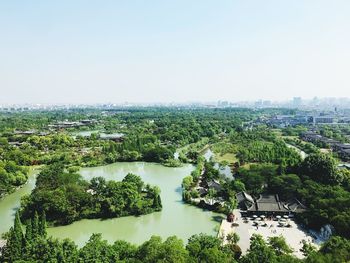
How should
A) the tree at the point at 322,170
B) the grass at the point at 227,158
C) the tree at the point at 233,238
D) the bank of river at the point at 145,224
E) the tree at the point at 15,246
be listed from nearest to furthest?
1. the tree at the point at 15,246
2. the tree at the point at 233,238
3. the bank of river at the point at 145,224
4. the tree at the point at 322,170
5. the grass at the point at 227,158

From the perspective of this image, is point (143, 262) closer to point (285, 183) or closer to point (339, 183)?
point (285, 183)

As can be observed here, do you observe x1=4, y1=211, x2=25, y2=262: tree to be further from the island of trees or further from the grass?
the grass

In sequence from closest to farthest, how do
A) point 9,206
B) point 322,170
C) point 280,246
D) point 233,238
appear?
point 280,246
point 233,238
point 9,206
point 322,170

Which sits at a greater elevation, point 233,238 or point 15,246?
point 15,246

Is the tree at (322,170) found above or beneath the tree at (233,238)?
above

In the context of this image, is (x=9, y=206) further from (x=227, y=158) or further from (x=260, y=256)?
(x=227, y=158)

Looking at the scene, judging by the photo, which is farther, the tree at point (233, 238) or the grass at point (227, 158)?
the grass at point (227, 158)

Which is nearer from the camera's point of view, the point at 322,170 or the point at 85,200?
the point at 85,200

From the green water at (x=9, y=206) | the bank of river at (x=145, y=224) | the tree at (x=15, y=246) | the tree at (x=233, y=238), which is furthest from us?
the green water at (x=9, y=206)

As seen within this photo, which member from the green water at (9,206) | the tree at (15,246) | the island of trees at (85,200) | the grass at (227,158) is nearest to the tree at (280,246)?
the island of trees at (85,200)

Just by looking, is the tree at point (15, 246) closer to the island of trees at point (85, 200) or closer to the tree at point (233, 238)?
the island of trees at point (85, 200)

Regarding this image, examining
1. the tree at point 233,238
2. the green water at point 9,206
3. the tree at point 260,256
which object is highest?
the tree at point 260,256

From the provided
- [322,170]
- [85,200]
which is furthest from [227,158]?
[85,200]
